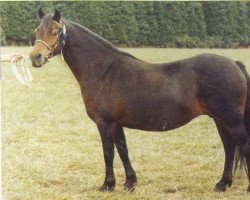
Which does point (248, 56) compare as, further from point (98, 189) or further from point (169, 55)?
point (98, 189)

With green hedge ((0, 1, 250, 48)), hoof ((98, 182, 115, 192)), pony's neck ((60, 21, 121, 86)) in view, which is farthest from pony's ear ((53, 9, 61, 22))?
green hedge ((0, 1, 250, 48))

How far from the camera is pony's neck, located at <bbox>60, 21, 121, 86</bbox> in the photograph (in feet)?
14.7

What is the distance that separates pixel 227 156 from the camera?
474 centimetres

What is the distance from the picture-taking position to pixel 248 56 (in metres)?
9.95

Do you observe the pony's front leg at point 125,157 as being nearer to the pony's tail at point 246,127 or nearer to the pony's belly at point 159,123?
the pony's belly at point 159,123

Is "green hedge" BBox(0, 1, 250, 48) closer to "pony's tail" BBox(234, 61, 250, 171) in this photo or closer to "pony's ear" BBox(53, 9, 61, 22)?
"pony's tail" BBox(234, 61, 250, 171)

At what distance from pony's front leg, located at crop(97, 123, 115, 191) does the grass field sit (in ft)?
0.43

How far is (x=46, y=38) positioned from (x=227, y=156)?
2.23m

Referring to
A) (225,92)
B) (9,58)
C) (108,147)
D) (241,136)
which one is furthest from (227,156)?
(9,58)

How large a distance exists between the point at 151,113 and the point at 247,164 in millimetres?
1116

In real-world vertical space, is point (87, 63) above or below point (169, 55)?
above

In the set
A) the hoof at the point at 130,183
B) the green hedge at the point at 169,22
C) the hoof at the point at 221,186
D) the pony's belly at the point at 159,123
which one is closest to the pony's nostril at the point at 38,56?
the pony's belly at the point at 159,123

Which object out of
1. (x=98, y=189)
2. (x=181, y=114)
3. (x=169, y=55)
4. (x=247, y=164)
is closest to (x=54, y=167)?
(x=98, y=189)

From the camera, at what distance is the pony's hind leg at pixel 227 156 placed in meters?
4.67
